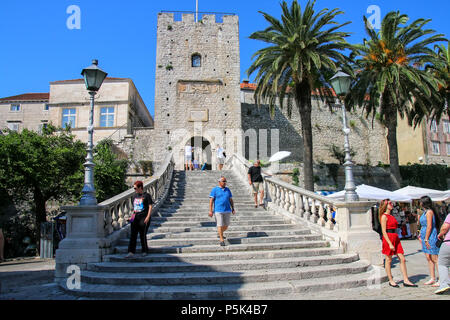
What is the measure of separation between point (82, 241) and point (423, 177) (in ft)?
80.5

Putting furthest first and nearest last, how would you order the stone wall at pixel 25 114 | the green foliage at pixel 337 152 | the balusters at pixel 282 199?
1. the stone wall at pixel 25 114
2. the green foliage at pixel 337 152
3. the balusters at pixel 282 199

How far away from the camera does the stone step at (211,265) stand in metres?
5.99

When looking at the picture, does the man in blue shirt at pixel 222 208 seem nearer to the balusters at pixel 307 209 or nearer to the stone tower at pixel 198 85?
the balusters at pixel 307 209

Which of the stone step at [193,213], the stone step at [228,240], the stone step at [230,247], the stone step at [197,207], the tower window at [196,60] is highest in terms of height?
the tower window at [196,60]

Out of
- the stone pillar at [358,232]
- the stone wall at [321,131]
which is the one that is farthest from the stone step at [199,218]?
the stone wall at [321,131]

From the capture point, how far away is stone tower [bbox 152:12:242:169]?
24312mm

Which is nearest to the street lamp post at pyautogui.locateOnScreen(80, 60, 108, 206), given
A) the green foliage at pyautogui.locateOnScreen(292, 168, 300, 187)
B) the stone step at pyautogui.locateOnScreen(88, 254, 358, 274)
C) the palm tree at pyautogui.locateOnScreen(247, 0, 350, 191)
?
the stone step at pyautogui.locateOnScreen(88, 254, 358, 274)

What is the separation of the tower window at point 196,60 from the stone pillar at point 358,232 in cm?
2017

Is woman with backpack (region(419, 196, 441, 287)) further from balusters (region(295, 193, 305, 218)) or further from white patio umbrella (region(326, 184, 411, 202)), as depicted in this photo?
white patio umbrella (region(326, 184, 411, 202))

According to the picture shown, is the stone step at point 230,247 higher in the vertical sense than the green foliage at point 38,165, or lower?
lower

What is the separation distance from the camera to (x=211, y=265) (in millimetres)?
6105

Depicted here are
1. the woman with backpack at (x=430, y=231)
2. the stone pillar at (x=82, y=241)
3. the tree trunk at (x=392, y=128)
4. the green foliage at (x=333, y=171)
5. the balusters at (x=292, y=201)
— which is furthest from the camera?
the green foliage at (x=333, y=171)
